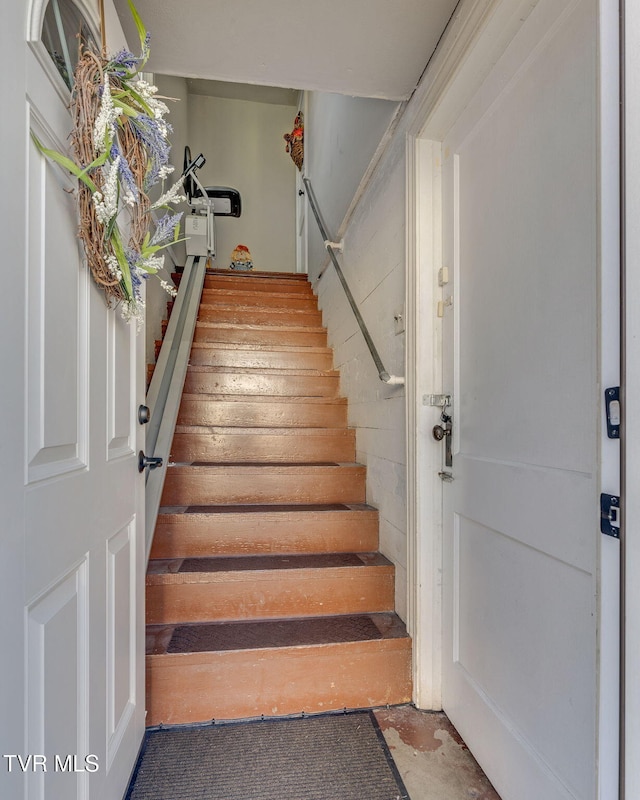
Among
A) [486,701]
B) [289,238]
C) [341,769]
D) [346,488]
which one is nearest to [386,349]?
[346,488]

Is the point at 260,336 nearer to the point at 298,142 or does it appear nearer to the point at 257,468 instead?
the point at 257,468

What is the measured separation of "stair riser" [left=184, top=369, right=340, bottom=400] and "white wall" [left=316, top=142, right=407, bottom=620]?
21 cm

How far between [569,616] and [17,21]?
1384mm

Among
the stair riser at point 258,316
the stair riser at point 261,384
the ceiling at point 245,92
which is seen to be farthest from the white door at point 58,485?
the ceiling at point 245,92

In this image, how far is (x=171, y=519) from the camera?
178cm

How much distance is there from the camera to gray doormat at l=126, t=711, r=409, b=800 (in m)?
1.17

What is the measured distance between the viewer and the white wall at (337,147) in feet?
7.07

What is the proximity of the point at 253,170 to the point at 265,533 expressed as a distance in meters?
5.38

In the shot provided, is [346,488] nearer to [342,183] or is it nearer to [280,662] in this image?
[280,662]

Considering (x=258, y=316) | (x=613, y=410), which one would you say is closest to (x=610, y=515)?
(x=613, y=410)

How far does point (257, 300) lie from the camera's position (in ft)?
12.2

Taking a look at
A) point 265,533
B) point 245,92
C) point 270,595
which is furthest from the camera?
point 245,92

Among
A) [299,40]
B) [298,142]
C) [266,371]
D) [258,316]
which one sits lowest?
[266,371]

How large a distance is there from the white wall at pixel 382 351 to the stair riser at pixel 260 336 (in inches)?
23.2
